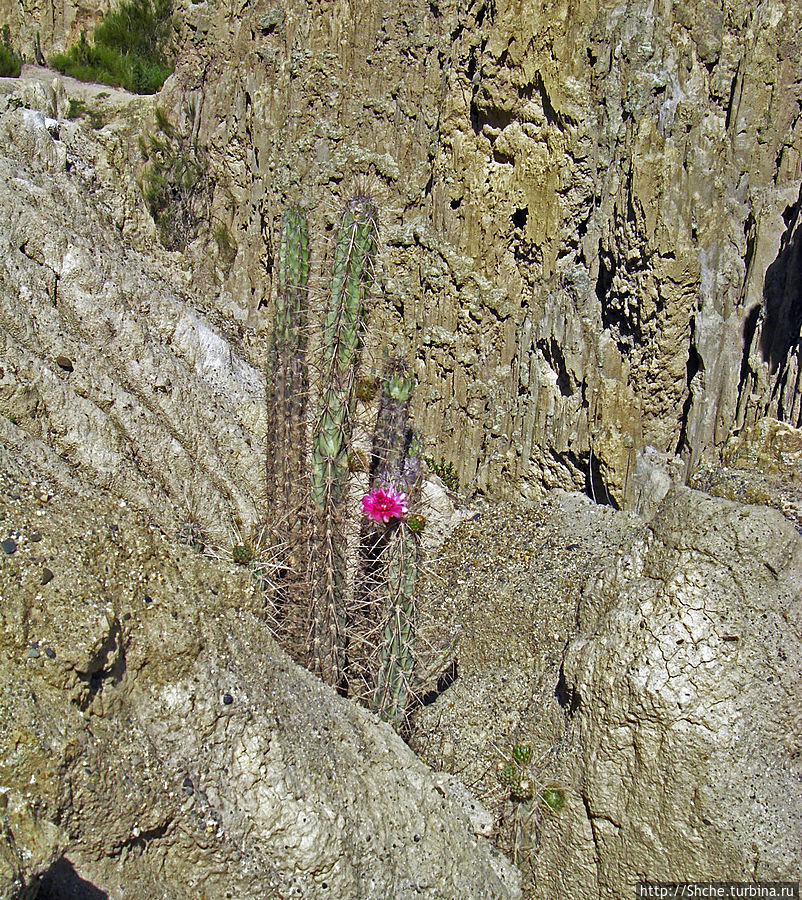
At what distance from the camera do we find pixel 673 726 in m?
4.31

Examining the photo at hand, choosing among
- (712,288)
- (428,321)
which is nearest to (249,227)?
(428,321)

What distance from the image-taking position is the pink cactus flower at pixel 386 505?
425cm

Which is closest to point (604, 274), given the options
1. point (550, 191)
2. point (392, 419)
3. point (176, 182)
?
point (550, 191)

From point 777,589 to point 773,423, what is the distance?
224 cm

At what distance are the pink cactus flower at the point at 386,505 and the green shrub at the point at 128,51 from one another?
23.8 ft

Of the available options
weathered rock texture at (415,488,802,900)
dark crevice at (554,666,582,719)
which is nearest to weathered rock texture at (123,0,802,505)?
weathered rock texture at (415,488,802,900)

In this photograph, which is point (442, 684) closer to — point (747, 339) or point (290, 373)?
point (290, 373)

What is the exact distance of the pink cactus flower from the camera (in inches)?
167

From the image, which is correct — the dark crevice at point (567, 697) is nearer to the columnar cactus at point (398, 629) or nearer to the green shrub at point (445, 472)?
the columnar cactus at point (398, 629)

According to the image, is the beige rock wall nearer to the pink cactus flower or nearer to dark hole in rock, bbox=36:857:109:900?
the pink cactus flower

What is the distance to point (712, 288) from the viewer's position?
22.3ft

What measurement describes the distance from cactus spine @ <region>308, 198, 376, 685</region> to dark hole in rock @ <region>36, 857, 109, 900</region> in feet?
6.10

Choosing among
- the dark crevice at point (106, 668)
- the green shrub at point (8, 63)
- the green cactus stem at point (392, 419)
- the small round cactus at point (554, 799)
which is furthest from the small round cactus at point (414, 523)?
the green shrub at point (8, 63)

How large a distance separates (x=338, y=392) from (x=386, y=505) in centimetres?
70
